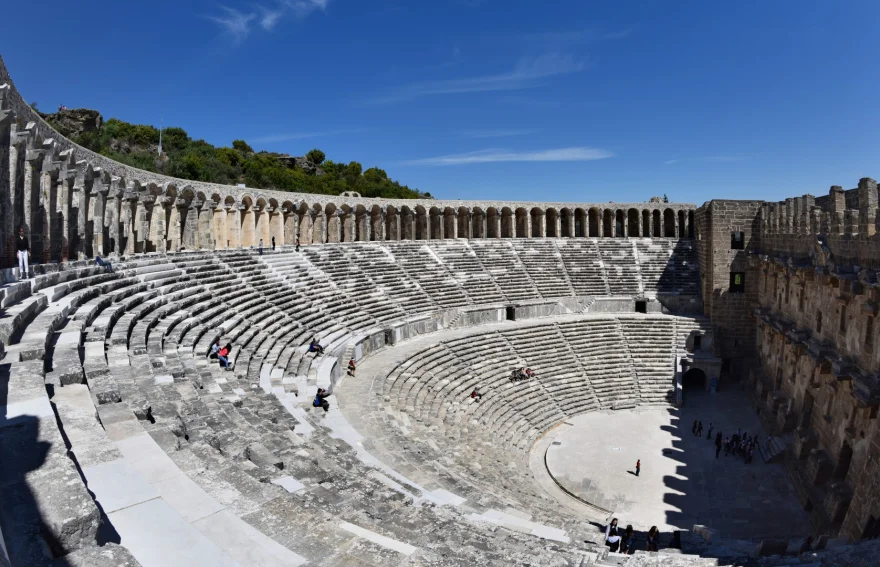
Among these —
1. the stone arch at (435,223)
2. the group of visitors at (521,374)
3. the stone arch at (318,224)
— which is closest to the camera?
the group of visitors at (521,374)

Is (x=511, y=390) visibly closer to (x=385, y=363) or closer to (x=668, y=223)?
(x=385, y=363)

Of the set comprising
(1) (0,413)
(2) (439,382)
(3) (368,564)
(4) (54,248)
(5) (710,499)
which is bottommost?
(5) (710,499)

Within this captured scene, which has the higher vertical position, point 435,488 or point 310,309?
point 310,309

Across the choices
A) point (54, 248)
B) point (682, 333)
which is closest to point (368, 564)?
point (54, 248)

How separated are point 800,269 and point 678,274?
1160cm

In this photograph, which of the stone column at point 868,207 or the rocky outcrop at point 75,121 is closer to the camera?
the stone column at point 868,207

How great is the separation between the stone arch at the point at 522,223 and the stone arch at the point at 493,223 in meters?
1.85

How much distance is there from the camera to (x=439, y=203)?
3584 centimetres

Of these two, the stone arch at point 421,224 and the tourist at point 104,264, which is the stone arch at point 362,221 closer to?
the stone arch at point 421,224

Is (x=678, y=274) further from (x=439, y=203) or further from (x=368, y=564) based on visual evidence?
(x=368, y=564)

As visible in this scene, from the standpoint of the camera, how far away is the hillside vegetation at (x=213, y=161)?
129 ft

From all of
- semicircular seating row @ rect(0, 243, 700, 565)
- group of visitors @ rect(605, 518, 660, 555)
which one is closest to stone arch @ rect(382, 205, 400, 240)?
semicircular seating row @ rect(0, 243, 700, 565)

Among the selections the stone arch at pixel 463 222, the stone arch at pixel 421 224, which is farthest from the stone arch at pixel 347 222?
the stone arch at pixel 463 222

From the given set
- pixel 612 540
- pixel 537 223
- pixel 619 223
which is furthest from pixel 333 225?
pixel 612 540
